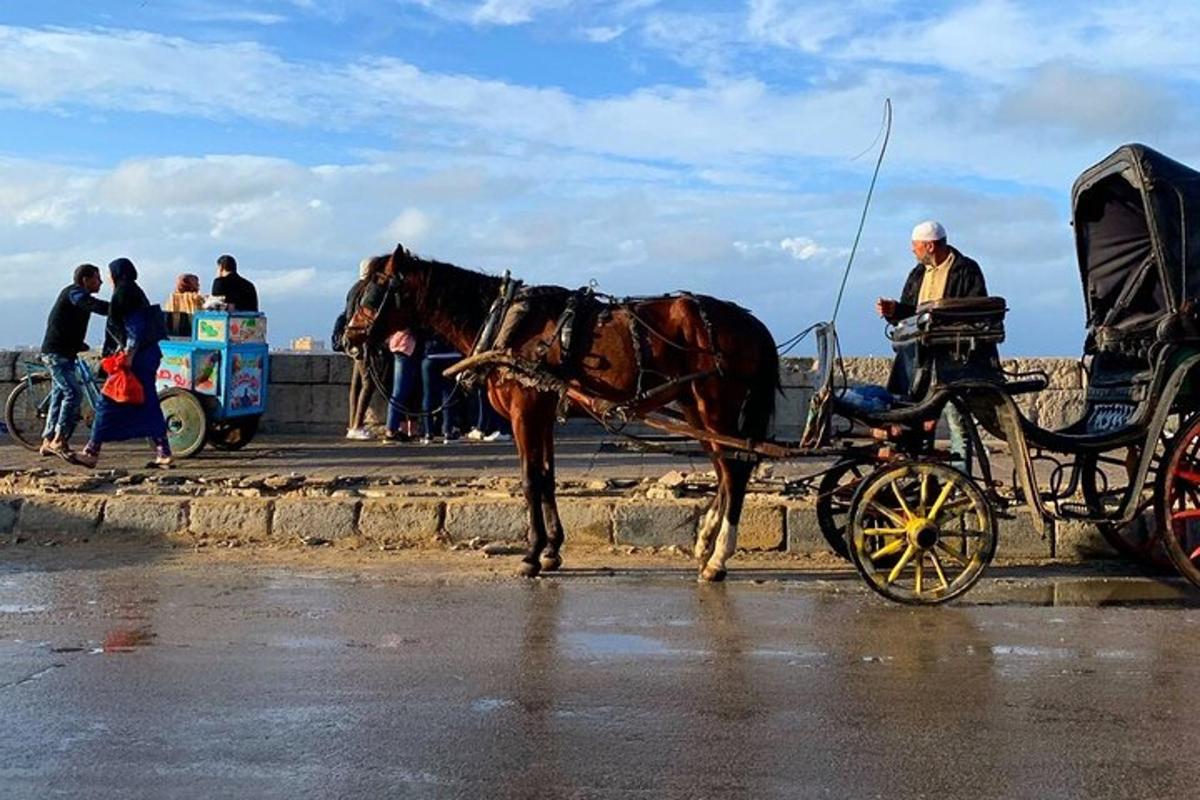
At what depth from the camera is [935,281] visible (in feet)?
27.6

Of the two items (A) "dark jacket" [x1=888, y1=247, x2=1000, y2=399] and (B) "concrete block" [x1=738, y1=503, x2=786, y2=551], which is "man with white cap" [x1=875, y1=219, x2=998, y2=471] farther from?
(B) "concrete block" [x1=738, y1=503, x2=786, y2=551]

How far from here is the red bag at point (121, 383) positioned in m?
11.2

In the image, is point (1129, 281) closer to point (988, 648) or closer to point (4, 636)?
point (988, 648)

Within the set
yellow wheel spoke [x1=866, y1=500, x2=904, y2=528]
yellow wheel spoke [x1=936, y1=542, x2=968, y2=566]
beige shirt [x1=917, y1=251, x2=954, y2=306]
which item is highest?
beige shirt [x1=917, y1=251, x2=954, y2=306]

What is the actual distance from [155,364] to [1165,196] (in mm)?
7948

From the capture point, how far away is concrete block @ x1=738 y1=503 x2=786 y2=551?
9.27 metres

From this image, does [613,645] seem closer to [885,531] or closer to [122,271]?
→ [885,531]

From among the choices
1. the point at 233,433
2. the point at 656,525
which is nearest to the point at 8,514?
the point at 233,433

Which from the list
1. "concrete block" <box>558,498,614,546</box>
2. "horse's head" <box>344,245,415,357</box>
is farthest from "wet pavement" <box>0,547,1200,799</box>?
"horse's head" <box>344,245,415,357</box>

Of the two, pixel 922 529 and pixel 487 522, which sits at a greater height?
pixel 922 529

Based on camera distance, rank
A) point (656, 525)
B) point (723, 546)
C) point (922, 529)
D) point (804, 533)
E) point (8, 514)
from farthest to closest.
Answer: point (8, 514), point (656, 525), point (804, 533), point (723, 546), point (922, 529)

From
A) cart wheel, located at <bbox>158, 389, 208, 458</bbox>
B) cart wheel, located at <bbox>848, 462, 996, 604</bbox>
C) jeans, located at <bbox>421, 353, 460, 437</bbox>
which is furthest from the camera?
jeans, located at <bbox>421, 353, 460, 437</bbox>

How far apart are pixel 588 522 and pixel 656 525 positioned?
47 centimetres

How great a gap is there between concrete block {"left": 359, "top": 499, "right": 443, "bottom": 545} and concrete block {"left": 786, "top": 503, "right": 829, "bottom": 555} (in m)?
2.39
